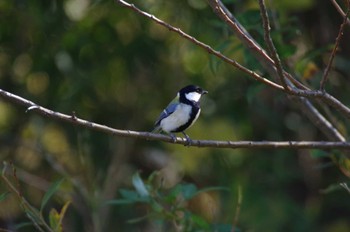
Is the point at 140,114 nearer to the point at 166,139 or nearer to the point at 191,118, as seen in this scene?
the point at 191,118

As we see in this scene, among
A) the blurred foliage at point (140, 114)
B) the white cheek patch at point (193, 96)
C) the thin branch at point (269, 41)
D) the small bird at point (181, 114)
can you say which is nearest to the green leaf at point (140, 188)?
the small bird at point (181, 114)

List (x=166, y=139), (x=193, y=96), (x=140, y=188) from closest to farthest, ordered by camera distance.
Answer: (x=166, y=139), (x=140, y=188), (x=193, y=96)

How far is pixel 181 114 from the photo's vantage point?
13.8 ft

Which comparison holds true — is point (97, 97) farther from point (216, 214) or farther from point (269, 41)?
point (269, 41)

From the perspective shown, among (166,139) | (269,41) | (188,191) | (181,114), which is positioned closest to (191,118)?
(181,114)

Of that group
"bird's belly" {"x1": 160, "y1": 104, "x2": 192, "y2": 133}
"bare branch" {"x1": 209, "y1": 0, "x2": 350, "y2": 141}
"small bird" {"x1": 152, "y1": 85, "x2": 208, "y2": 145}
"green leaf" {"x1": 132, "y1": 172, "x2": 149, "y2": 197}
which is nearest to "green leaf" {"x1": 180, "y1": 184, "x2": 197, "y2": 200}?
"green leaf" {"x1": 132, "y1": 172, "x2": 149, "y2": 197}

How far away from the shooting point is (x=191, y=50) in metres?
5.92

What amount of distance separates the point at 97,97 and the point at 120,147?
445mm

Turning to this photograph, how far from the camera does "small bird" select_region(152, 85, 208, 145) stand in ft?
13.7

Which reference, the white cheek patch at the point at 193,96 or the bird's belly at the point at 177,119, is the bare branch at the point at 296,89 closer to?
the bird's belly at the point at 177,119

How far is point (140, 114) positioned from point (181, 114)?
2.03 meters

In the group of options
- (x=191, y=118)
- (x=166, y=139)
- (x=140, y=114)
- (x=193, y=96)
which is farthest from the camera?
(x=140, y=114)

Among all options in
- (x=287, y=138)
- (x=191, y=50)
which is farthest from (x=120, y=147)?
(x=287, y=138)

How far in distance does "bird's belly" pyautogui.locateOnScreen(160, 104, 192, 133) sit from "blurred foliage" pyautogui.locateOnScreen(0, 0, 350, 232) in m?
1.19
